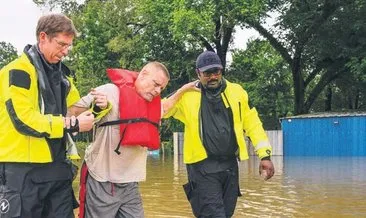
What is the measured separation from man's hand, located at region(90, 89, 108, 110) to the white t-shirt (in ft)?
0.24

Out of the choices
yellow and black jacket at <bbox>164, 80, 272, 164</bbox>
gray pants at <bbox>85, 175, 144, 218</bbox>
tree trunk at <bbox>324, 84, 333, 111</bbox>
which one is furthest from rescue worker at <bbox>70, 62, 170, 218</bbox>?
tree trunk at <bbox>324, 84, 333, 111</bbox>

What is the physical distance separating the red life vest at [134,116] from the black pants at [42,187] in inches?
18.5

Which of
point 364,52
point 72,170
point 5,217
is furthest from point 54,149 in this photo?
point 364,52

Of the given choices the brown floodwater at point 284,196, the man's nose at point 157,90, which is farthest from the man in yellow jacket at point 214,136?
the brown floodwater at point 284,196

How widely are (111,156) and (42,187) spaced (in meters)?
0.62

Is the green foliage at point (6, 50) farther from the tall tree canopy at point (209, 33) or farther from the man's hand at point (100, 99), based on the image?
the man's hand at point (100, 99)

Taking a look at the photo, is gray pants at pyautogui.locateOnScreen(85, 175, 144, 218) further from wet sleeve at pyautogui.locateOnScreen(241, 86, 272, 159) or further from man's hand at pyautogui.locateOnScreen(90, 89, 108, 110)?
wet sleeve at pyautogui.locateOnScreen(241, 86, 272, 159)

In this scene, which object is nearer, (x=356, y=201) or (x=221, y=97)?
(x=221, y=97)

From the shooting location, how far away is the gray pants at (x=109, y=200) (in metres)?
4.05

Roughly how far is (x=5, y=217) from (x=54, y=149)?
1.65 ft

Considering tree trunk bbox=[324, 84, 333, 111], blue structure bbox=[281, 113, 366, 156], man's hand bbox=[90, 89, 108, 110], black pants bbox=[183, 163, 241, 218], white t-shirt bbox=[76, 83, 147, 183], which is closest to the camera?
man's hand bbox=[90, 89, 108, 110]

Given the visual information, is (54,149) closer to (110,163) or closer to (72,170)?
(72,170)

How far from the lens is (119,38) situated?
32.0 metres

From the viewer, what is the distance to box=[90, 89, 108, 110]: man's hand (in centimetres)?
391
